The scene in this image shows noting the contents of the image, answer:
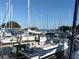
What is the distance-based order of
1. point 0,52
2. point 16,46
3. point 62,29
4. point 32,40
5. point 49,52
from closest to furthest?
1. point 49,52
2. point 0,52
3. point 16,46
4. point 32,40
5. point 62,29

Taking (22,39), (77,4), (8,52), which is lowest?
(8,52)

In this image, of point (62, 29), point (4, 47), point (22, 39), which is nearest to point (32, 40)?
point (22, 39)

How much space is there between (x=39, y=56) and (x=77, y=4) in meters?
5.62

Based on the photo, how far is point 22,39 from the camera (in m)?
16.0

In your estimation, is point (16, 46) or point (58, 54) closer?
point (58, 54)

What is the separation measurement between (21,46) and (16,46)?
2.20ft

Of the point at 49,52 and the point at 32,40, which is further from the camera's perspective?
the point at 32,40

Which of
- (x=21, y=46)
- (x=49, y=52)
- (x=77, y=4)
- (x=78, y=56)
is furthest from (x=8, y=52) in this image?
(x=77, y=4)

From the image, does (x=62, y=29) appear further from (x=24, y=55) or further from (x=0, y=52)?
(x=24, y=55)

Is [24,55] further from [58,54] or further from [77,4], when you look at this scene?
[77,4]

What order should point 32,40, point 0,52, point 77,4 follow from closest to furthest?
point 77,4 → point 0,52 → point 32,40

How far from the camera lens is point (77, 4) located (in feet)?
16.0

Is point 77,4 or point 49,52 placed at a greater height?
point 77,4

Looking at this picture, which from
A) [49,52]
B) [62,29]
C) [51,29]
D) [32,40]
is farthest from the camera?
[51,29]
